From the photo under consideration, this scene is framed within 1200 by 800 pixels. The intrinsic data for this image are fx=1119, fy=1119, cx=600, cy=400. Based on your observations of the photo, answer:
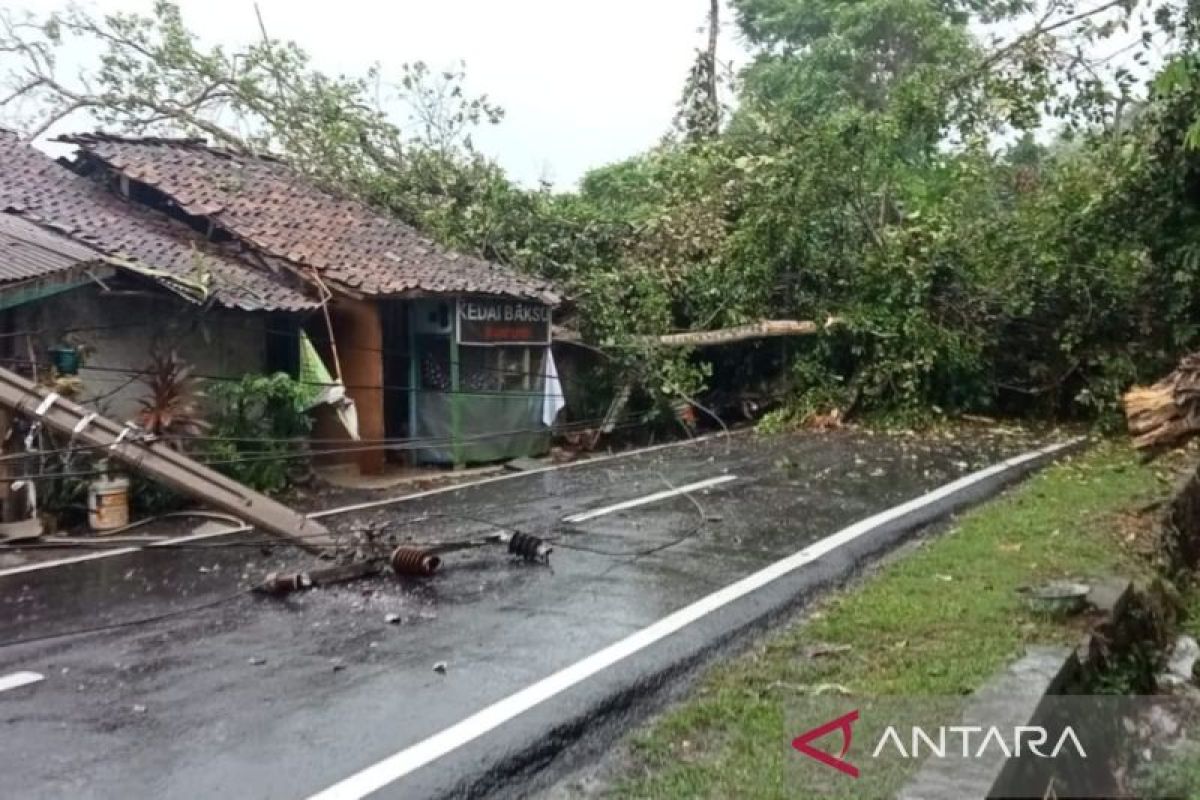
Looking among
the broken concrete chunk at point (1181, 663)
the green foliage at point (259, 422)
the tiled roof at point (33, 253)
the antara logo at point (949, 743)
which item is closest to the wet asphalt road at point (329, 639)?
the antara logo at point (949, 743)

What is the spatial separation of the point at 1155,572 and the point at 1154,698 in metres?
2.35

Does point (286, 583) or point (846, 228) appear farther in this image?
point (846, 228)

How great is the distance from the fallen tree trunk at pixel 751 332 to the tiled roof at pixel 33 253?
864 centimetres

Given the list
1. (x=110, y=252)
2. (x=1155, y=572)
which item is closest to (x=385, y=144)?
(x=110, y=252)

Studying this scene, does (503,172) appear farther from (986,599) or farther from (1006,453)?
(986,599)

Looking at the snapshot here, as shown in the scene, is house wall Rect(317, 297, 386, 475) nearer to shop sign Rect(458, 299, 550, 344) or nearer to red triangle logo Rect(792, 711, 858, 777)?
shop sign Rect(458, 299, 550, 344)

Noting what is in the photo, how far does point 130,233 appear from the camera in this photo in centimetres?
1370

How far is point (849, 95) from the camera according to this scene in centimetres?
2717

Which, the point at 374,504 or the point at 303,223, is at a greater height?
the point at 303,223

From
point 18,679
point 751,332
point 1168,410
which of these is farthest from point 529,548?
point 751,332

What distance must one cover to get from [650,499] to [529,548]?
3.17m

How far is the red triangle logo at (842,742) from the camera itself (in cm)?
446

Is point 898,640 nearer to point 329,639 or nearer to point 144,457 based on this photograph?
point 329,639

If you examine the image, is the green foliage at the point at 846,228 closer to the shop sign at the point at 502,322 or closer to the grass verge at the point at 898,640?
the shop sign at the point at 502,322
